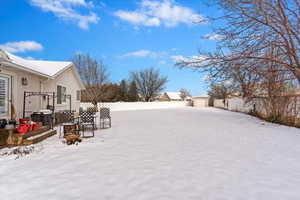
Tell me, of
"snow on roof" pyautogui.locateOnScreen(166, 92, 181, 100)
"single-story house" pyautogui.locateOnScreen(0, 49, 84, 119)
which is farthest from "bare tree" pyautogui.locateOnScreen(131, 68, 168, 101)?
"single-story house" pyautogui.locateOnScreen(0, 49, 84, 119)

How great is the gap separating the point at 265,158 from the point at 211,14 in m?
6.93

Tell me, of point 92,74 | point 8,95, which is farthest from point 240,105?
point 92,74

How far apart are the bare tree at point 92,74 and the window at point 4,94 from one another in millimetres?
16390

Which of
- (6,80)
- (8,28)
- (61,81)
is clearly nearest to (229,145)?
(6,80)

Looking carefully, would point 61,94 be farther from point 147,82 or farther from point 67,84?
point 147,82

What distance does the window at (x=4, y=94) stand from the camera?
5879mm

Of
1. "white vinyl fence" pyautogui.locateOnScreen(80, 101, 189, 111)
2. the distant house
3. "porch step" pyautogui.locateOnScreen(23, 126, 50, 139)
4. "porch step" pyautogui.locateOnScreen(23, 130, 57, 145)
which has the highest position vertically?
the distant house

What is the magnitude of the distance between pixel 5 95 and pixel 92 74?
59.9ft

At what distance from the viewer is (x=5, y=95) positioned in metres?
6.03

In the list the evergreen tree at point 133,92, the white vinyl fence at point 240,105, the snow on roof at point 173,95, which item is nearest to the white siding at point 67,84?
the white vinyl fence at point 240,105

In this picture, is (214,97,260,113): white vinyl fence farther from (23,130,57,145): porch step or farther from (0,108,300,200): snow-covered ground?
(23,130,57,145): porch step

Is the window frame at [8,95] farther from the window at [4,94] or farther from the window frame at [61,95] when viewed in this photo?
the window frame at [61,95]

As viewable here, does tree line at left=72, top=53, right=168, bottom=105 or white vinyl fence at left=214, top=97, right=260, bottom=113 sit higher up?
tree line at left=72, top=53, right=168, bottom=105

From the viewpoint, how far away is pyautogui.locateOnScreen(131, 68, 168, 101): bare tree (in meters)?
37.8
